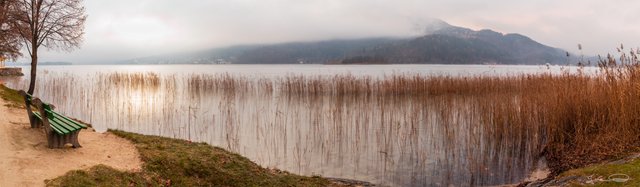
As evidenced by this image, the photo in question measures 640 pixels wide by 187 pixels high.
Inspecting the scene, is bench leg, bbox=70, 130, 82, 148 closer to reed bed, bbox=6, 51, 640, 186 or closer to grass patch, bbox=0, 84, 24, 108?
reed bed, bbox=6, 51, 640, 186

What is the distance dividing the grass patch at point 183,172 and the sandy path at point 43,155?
22cm

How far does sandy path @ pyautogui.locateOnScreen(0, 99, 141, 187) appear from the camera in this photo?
5.44m

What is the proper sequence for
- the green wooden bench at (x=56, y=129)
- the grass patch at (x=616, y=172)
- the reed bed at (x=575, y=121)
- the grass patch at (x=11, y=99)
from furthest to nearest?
the grass patch at (x=11, y=99) → the reed bed at (x=575, y=121) → the green wooden bench at (x=56, y=129) → the grass patch at (x=616, y=172)

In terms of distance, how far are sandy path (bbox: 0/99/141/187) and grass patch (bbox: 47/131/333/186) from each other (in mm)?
224

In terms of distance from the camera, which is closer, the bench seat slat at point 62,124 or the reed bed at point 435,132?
the bench seat slat at point 62,124

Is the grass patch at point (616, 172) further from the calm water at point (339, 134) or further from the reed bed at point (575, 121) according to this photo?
the calm water at point (339, 134)

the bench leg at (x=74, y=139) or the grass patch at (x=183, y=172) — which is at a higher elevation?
the bench leg at (x=74, y=139)

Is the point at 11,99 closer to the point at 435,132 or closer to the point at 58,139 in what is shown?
the point at 58,139

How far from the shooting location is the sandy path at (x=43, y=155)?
5.44 m

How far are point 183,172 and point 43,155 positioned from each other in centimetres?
196

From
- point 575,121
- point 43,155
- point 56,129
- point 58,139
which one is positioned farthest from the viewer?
point 575,121

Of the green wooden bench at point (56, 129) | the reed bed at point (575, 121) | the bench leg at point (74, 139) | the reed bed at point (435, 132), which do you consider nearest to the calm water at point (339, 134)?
the reed bed at point (435, 132)

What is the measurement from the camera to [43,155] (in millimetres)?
6219

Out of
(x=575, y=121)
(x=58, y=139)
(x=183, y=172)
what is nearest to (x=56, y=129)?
(x=58, y=139)
